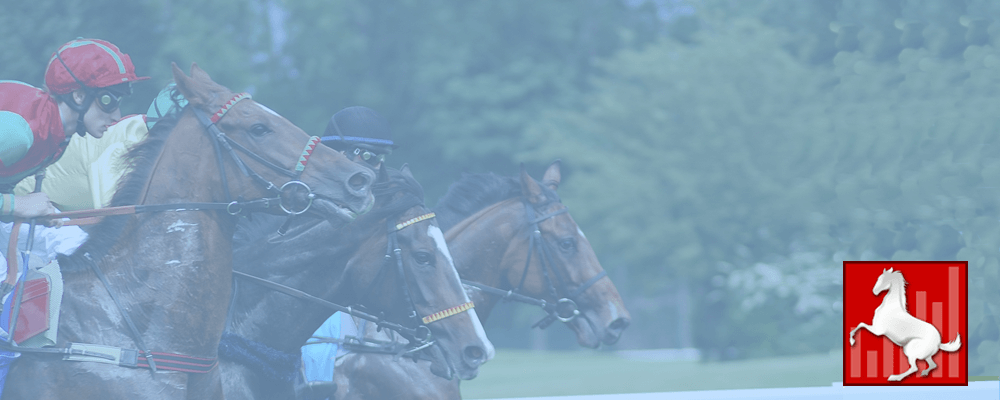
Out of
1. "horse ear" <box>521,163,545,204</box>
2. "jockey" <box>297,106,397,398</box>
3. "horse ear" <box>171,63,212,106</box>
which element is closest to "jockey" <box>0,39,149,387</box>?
"horse ear" <box>171,63,212,106</box>

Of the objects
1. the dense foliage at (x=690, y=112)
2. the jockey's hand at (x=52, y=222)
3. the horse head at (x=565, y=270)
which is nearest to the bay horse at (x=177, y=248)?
the jockey's hand at (x=52, y=222)

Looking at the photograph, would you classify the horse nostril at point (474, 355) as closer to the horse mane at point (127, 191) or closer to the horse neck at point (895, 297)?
the horse mane at point (127, 191)

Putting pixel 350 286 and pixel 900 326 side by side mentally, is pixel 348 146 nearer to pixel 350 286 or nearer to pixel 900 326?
pixel 350 286

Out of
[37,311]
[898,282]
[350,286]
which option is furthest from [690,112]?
[37,311]

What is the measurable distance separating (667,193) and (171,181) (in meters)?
15.6

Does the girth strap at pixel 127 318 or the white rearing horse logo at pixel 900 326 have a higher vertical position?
the white rearing horse logo at pixel 900 326

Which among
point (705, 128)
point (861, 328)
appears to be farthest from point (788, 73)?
point (861, 328)

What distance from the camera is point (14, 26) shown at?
1228 cm

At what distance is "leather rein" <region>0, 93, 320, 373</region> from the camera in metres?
3.29

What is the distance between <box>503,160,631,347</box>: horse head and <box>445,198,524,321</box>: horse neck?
73 millimetres

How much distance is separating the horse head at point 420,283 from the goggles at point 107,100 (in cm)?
120

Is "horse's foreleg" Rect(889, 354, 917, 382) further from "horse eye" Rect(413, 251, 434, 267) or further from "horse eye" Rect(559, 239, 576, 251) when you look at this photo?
"horse eye" Rect(413, 251, 434, 267)

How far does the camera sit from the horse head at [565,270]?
580 centimetres

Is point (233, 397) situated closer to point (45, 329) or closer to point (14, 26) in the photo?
point (45, 329)
